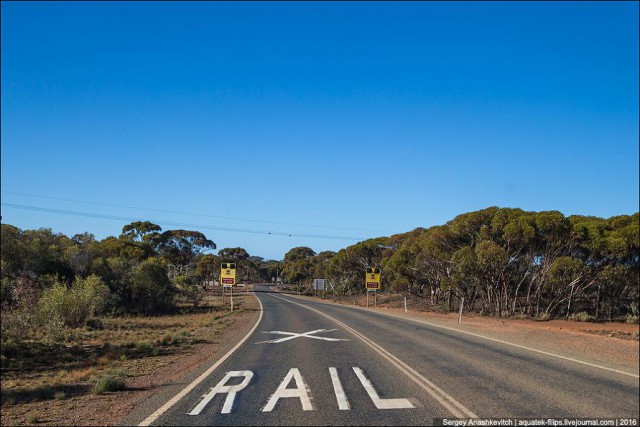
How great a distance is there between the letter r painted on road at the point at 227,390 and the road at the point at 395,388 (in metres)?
0.02

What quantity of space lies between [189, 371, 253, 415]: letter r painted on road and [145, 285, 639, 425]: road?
0.7 inches

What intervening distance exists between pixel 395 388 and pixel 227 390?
119 inches

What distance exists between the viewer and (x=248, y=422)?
704 centimetres

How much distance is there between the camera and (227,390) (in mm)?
9195

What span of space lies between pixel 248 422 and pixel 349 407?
160cm

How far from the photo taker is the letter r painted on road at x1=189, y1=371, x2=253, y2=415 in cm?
784

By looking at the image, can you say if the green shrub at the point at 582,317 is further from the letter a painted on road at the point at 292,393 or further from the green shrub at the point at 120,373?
the green shrub at the point at 120,373

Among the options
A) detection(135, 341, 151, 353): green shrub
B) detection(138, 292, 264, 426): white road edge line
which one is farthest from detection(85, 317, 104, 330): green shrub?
detection(138, 292, 264, 426): white road edge line

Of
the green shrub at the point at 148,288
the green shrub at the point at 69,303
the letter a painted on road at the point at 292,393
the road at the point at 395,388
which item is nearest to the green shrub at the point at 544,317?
the road at the point at 395,388

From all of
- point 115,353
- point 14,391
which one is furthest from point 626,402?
point 115,353

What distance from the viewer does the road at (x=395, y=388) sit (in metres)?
7.24

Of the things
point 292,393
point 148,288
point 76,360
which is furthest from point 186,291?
point 292,393

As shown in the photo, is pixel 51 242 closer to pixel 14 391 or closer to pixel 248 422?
pixel 14 391

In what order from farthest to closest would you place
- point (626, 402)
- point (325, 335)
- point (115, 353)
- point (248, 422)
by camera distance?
point (325, 335) → point (115, 353) → point (626, 402) → point (248, 422)
